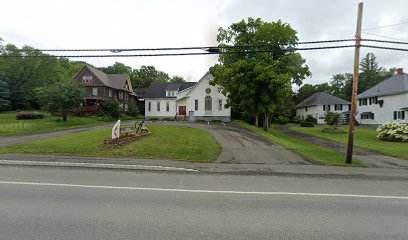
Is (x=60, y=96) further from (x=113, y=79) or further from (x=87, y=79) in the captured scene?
(x=113, y=79)

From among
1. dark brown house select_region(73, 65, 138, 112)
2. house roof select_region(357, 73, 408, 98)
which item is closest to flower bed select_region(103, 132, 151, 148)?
dark brown house select_region(73, 65, 138, 112)

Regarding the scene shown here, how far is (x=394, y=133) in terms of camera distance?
27188mm

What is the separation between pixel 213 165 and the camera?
39.0ft

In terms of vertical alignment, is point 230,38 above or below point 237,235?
above

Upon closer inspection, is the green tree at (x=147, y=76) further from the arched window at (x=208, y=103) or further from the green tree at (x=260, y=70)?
the green tree at (x=260, y=70)

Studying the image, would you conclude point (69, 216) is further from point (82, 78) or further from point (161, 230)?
point (82, 78)

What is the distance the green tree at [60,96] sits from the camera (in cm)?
3372

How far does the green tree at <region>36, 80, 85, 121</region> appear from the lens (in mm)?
33719

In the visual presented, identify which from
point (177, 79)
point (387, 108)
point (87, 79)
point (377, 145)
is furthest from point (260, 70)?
point (177, 79)

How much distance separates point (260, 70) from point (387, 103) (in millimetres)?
29147

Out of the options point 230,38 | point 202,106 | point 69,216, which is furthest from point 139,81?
point 69,216

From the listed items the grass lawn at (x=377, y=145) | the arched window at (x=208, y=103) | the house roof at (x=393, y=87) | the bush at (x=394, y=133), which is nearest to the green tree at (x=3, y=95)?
the arched window at (x=208, y=103)

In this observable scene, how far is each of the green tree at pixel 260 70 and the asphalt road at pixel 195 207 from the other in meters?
21.4

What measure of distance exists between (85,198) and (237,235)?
3.90 m
